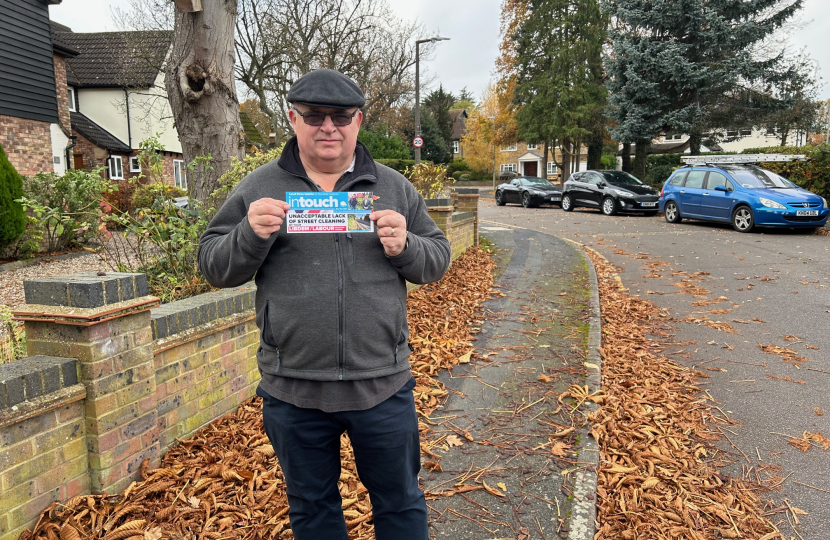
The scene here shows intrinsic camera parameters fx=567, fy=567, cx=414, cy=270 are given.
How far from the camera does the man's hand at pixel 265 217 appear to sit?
1.87m

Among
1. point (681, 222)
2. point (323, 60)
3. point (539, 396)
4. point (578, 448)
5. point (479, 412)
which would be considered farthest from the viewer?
point (323, 60)

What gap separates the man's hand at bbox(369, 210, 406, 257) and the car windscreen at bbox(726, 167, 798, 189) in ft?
47.7

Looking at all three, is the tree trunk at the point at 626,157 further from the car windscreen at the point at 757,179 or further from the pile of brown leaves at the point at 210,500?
the pile of brown leaves at the point at 210,500

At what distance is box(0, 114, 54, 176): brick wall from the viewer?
15141mm

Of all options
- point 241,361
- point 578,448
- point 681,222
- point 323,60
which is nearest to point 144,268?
point 241,361

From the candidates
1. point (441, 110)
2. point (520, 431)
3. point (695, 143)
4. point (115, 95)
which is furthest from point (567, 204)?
point (441, 110)

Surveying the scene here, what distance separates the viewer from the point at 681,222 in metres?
16.5

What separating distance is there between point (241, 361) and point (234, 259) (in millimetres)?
2020

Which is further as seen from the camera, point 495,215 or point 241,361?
point 495,215

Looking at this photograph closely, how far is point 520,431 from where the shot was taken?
150 inches

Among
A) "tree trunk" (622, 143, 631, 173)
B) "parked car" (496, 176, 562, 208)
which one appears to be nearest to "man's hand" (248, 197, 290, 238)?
"parked car" (496, 176, 562, 208)

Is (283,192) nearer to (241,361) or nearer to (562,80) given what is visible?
(241,361)

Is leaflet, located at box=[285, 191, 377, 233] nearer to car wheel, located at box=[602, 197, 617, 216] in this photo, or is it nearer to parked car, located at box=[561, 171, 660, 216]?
parked car, located at box=[561, 171, 660, 216]

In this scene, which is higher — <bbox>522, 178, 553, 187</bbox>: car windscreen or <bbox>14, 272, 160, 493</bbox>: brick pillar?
<bbox>522, 178, 553, 187</bbox>: car windscreen
